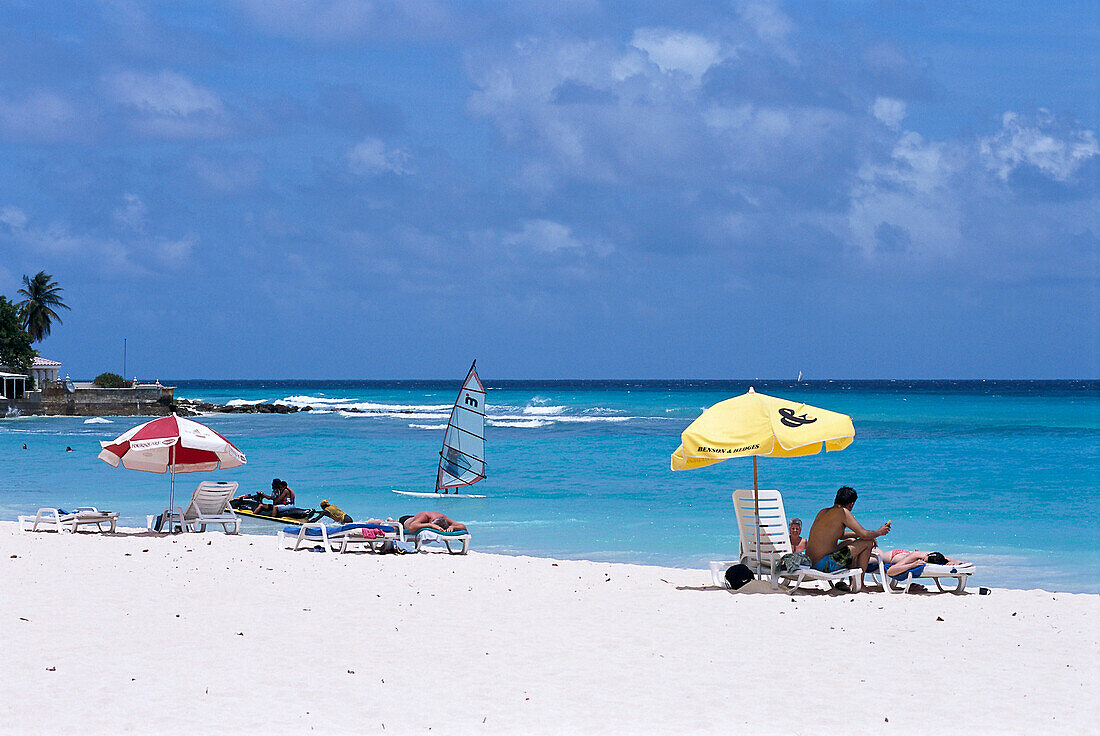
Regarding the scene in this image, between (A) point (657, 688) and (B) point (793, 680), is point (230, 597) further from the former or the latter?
(B) point (793, 680)

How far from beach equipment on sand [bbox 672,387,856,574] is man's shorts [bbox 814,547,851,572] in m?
0.79

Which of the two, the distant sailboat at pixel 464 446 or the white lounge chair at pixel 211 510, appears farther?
the distant sailboat at pixel 464 446

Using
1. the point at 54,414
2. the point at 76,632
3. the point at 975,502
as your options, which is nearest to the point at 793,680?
the point at 76,632

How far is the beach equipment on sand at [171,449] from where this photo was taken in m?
13.2

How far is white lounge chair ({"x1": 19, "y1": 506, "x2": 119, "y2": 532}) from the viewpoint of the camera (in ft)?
43.9

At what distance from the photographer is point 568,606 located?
853cm

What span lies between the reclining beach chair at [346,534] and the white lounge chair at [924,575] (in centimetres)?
569

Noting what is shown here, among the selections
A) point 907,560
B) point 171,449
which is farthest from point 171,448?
point 907,560

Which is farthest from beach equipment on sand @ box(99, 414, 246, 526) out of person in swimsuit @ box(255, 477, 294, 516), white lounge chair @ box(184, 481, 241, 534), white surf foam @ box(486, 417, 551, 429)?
white surf foam @ box(486, 417, 551, 429)

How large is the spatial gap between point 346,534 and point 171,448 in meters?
3.41

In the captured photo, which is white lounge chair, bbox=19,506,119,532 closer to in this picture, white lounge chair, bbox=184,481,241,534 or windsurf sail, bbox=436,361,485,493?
white lounge chair, bbox=184,481,241,534

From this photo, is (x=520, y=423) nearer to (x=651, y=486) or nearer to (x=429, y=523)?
(x=651, y=486)

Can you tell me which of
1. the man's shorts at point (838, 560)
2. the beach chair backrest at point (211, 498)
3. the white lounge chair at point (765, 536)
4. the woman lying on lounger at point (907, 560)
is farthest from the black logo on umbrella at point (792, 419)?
the beach chair backrest at point (211, 498)

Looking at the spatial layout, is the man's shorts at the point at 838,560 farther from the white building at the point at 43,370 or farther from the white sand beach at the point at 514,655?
the white building at the point at 43,370
